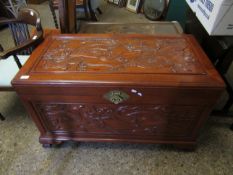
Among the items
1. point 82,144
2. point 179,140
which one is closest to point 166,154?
point 179,140

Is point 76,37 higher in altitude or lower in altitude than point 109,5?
higher

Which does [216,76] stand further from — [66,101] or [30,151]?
[30,151]

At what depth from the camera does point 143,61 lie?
3.05 ft

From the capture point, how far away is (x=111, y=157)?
3.74ft

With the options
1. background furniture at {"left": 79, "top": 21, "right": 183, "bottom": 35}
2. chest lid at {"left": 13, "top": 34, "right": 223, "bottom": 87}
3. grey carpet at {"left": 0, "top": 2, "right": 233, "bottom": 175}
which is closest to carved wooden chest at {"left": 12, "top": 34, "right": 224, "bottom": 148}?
chest lid at {"left": 13, "top": 34, "right": 223, "bottom": 87}

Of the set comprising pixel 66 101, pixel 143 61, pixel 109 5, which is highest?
pixel 143 61

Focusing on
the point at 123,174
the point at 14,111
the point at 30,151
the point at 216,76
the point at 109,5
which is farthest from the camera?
the point at 109,5

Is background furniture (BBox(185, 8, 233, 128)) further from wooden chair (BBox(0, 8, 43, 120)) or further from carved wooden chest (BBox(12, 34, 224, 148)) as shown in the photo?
wooden chair (BBox(0, 8, 43, 120))

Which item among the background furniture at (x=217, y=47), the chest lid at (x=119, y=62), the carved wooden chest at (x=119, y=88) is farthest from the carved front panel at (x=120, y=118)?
the background furniture at (x=217, y=47)

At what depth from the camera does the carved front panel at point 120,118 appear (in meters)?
0.93

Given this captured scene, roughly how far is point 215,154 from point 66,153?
944mm

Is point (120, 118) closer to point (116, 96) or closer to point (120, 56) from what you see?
point (116, 96)

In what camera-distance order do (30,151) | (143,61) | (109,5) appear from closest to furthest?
(143,61)
(30,151)
(109,5)

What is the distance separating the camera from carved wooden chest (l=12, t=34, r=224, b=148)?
82cm
